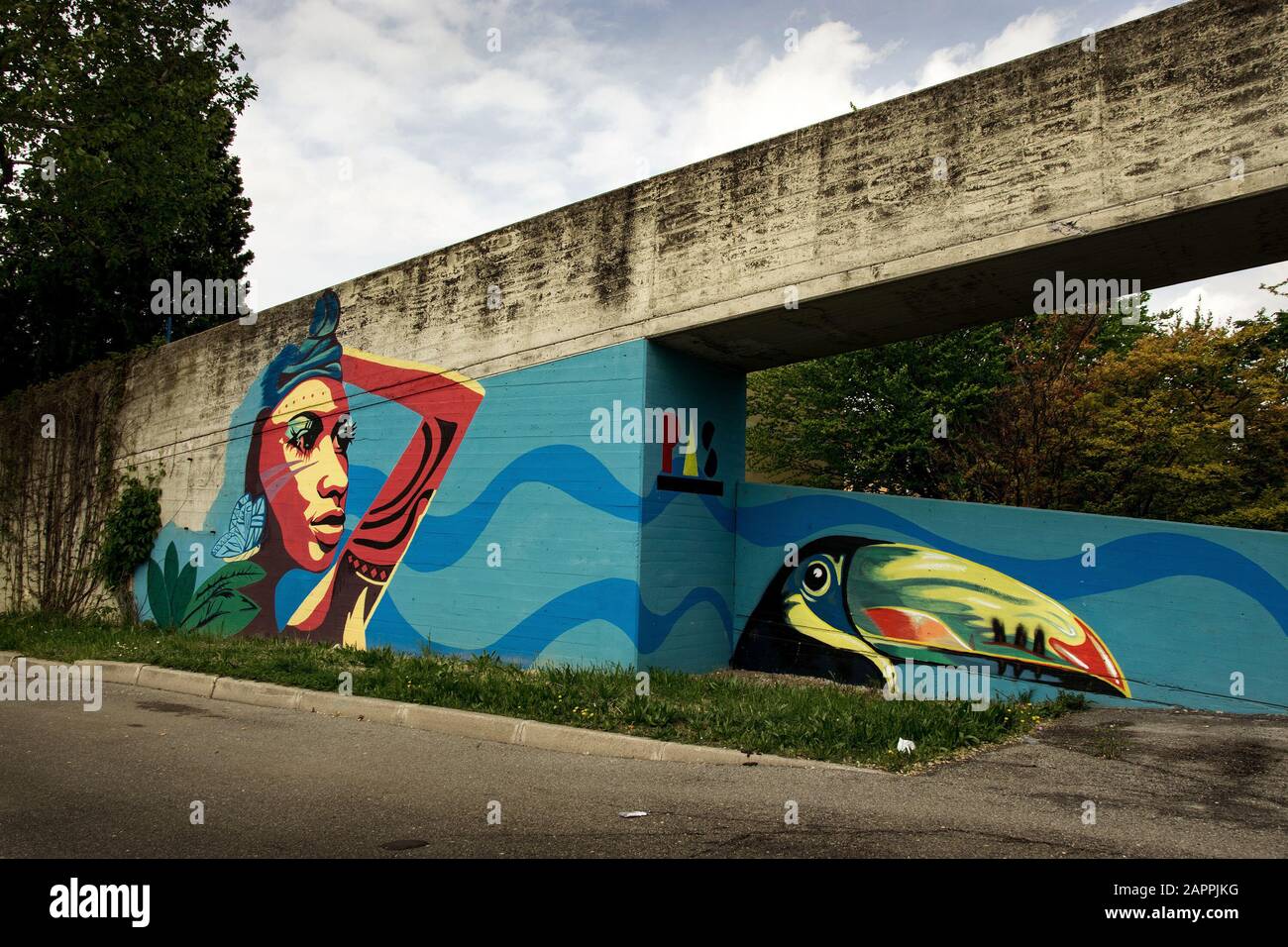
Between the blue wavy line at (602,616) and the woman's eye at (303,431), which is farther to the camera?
the woman's eye at (303,431)

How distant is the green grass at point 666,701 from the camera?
6.99 metres

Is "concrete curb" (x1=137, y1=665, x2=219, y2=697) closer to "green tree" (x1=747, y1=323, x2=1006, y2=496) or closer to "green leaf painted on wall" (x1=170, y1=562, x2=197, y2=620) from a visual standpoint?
"green leaf painted on wall" (x1=170, y1=562, x2=197, y2=620)

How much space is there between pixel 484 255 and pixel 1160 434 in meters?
13.5

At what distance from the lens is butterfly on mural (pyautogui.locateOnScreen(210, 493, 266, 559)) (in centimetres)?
1398

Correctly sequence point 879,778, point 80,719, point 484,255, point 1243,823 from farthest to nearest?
point 484,255
point 80,719
point 879,778
point 1243,823

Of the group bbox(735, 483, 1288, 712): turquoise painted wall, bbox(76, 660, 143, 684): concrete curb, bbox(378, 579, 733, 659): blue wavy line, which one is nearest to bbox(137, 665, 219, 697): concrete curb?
bbox(76, 660, 143, 684): concrete curb

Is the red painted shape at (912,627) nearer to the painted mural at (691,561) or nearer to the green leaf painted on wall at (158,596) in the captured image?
the painted mural at (691,561)

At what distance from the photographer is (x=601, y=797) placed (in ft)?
18.9

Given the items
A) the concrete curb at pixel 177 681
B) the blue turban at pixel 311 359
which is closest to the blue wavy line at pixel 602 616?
the concrete curb at pixel 177 681

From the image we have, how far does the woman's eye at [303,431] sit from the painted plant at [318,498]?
0.06 ft

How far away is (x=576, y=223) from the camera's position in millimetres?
10523

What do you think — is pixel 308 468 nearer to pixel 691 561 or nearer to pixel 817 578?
pixel 691 561
